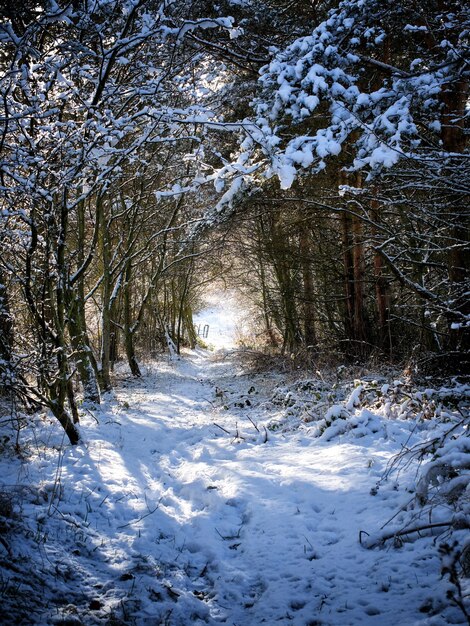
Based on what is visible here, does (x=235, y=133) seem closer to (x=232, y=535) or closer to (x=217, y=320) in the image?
(x=232, y=535)

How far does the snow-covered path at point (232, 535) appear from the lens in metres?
2.44

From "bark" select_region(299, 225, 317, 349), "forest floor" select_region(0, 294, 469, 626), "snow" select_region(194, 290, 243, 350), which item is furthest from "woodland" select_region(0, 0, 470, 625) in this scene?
"snow" select_region(194, 290, 243, 350)

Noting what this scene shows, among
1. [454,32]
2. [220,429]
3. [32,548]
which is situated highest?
[454,32]

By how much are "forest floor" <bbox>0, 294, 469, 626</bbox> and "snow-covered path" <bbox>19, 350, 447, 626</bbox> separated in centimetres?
1

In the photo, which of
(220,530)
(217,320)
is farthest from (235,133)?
(217,320)

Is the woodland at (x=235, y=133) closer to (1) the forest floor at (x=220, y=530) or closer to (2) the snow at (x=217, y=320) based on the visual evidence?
(1) the forest floor at (x=220, y=530)

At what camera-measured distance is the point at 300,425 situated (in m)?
6.29

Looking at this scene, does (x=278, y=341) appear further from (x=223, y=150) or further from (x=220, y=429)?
(x=220, y=429)

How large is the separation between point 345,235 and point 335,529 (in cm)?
805

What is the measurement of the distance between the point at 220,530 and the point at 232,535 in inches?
4.9

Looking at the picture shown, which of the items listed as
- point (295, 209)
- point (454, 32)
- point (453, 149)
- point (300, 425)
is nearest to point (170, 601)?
point (300, 425)

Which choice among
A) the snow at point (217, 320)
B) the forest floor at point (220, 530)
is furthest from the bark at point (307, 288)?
the snow at point (217, 320)

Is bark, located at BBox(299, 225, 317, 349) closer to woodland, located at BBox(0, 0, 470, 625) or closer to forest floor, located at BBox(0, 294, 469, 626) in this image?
woodland, located at BBox(0, 0, 470, 625)

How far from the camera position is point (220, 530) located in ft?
11.6
